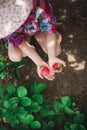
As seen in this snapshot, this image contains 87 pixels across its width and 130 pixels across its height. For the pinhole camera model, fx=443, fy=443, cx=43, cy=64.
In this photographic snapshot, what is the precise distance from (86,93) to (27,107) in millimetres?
482

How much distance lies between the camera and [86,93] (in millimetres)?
3527

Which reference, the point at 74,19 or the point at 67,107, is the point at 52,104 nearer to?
the point at 67,107

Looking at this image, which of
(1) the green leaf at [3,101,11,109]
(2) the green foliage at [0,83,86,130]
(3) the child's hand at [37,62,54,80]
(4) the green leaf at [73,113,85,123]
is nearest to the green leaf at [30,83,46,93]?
(2) the green foliage at [0,83,86,130]

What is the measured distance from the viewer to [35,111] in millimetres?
3471

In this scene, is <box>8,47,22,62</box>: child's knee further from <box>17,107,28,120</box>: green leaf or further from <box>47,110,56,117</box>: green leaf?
<box>47,110,56,117</box>: green leaf

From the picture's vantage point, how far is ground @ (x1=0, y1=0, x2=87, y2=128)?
3.57 m

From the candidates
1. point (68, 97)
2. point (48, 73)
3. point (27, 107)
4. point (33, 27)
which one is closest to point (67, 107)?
point (68, 97)

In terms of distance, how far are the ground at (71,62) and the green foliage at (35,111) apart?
9cm

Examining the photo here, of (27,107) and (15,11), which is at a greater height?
(15,11)

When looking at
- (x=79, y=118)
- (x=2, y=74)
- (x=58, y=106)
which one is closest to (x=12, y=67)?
(x=2, y=74)

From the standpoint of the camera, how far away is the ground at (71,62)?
3.57m

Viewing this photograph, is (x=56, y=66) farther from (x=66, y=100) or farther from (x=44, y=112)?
(x=44, y=112)

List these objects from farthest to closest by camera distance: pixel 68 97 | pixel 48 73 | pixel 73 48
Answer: pixel 73 48
pixel 68 97
pixel 48 73

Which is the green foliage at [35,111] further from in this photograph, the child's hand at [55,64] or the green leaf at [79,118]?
the child's hand at [55,64]
